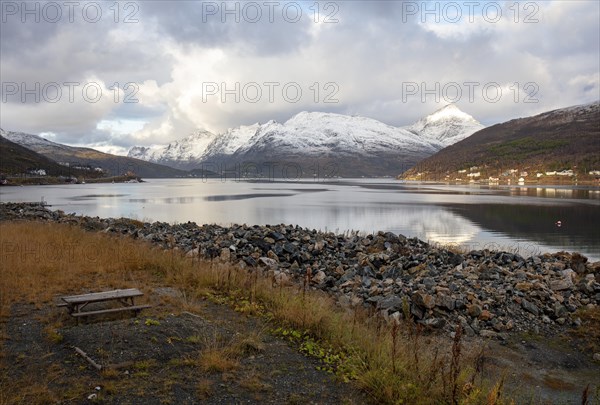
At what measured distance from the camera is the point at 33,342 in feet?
25.4

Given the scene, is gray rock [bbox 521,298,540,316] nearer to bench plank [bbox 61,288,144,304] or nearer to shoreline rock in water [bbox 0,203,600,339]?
shoreline rock in water [bbox 0,203,600,339]

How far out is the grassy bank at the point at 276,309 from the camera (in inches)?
256

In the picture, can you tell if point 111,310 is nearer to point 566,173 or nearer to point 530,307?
point 530,307

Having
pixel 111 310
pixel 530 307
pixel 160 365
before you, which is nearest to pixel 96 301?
pixel 111 310

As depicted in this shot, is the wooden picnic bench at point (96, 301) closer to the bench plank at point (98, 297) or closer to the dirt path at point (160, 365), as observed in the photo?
the bench plank at point (98, 297)

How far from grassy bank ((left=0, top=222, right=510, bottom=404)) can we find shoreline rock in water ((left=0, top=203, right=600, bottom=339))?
131cm

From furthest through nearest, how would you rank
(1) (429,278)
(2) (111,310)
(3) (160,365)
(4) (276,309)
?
1. (1) (429,278)
2. (4) (276,309)
3. (2) (111,310)
4. (3) (160,365)

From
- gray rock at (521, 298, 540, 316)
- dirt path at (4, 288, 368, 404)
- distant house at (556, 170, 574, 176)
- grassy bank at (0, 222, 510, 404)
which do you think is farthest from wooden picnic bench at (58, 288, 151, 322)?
distant house at (556, 170, 574, 176)

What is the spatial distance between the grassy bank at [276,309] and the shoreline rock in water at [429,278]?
4.30 feet

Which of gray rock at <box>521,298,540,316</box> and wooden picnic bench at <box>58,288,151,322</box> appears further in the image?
gray rock at <box>521,298,540,316</box>

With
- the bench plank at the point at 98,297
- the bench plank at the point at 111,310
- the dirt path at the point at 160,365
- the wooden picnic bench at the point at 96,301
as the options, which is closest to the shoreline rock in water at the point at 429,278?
the dirt path at the point at 160,365

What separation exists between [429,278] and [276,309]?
7351 mm

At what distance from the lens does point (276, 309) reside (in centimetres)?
1015

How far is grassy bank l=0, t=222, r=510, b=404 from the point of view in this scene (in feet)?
21.3
